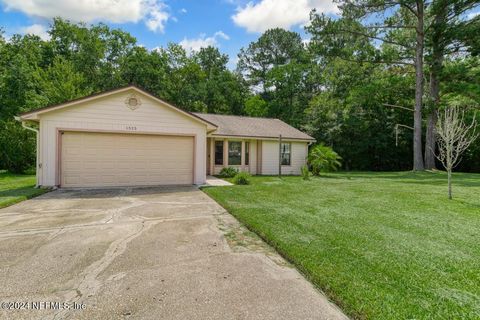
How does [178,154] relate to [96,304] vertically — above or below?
above

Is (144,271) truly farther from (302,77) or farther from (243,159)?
(302,77)

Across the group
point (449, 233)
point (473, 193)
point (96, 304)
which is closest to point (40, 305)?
point (96, 304)

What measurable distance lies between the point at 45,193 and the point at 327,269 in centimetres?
883

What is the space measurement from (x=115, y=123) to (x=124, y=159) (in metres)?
1.40

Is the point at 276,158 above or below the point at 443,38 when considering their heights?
below

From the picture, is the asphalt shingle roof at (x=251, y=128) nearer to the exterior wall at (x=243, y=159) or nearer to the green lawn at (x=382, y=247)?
the exterior wall at (x=243, y=159)

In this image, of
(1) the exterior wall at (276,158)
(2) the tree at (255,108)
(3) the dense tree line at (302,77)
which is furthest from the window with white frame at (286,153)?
(2) the tree at (255,108)

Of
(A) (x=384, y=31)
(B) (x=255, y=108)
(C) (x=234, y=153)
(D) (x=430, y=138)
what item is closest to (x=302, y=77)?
(B) (x=255, y=108)

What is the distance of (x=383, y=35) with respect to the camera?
18969mm

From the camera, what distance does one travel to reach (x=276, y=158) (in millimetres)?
15875

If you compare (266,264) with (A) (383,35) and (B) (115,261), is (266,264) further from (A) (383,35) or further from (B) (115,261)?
A: (A) (383,35)

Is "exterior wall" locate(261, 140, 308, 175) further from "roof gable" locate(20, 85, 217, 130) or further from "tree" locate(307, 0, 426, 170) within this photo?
"tree" locate(307, 0, 426, 170)

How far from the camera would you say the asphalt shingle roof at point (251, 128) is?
15133 millimetres

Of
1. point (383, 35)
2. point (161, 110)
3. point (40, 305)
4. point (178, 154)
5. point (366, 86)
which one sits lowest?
point (40, 305)
